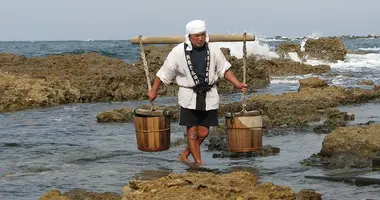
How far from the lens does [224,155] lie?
847 cm

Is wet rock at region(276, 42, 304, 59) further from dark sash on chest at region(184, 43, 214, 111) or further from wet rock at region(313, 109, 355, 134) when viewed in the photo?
dark sash on chest at region(184, 43, 214, 111)

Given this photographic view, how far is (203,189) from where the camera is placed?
15.6 ft

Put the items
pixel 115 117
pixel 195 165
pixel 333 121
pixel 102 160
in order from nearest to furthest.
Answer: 1. pixel 195 165
2. pixel 102 160
3. pixel 333 121
4. pixel 115 117

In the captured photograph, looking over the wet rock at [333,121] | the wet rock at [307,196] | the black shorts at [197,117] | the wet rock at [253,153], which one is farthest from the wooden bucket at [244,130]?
the wet rock at [333,121]

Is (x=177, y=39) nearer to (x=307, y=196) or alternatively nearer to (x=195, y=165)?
(x=195, y=165)

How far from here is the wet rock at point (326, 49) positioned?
40688 mm

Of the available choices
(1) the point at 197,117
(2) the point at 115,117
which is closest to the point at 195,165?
(1) the point at 197,117

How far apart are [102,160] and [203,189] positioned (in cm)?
423

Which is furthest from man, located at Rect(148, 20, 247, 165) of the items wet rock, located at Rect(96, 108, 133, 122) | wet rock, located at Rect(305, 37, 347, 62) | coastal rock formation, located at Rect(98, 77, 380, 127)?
wet rock, located at Rect(305, 37, 347, 62)

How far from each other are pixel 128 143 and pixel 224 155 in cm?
244

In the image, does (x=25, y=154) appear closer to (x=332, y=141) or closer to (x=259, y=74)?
(x=332, y=141)

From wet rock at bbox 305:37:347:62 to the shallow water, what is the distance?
28024mm

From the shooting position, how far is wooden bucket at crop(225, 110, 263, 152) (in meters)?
7.20

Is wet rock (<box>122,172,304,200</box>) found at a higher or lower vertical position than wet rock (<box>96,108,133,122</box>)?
higher
